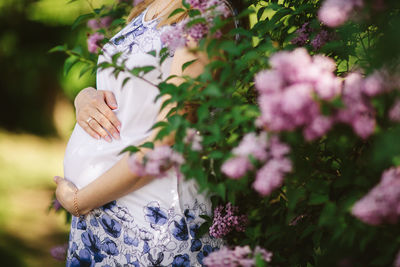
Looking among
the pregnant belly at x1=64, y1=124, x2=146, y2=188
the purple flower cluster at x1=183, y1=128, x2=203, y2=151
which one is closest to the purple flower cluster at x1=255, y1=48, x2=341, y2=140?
the purple flower cluster at x1=183, y1=128, x2=203, y2=151

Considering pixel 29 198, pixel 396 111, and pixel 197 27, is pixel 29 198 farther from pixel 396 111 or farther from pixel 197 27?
pixel 396 111

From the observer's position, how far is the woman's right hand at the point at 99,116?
4.83ft

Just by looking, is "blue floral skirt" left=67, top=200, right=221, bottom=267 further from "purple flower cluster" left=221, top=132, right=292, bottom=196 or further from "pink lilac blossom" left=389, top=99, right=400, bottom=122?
"pink lilac blossom" left=389, top=99, right=400, bottom=122

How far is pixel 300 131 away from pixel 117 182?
71cm

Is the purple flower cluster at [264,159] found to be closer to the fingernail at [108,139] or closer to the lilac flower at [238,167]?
the lilac flower at [238,167]

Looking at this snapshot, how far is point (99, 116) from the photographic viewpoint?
149 centimetres

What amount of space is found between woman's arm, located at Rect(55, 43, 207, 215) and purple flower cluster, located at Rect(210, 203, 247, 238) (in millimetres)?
282

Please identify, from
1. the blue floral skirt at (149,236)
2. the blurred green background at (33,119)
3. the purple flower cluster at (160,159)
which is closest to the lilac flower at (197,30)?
the purple flower cluster at (160,159)

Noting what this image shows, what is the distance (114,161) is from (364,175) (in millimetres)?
872

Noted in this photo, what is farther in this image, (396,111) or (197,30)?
(197,30)

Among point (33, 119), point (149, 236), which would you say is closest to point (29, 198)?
point (33, 119)

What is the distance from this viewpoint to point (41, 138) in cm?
485

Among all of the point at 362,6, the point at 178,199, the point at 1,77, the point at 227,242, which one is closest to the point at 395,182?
the point at 362,6

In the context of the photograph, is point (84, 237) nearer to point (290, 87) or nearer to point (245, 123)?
point (245, 123)
